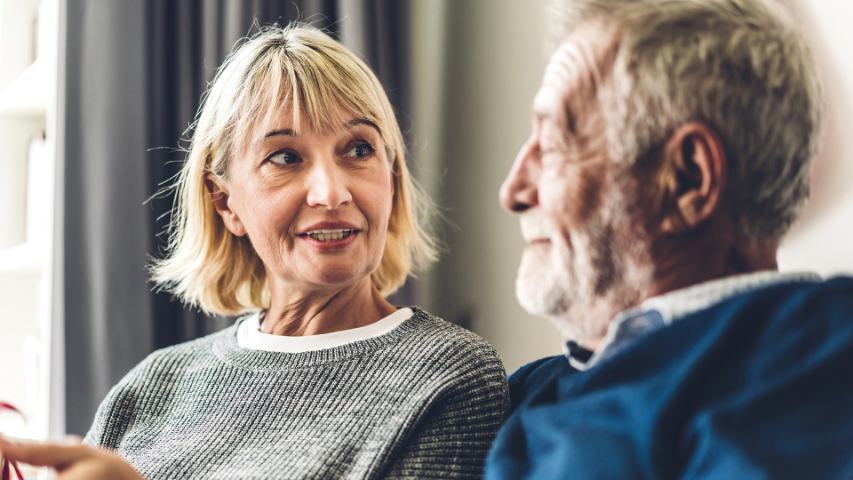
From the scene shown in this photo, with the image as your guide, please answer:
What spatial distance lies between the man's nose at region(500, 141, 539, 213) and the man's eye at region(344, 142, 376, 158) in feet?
1.15

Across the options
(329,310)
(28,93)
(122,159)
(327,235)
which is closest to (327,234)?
(327,235)

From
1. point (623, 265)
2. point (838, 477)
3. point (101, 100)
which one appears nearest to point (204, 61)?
point (101, 100)

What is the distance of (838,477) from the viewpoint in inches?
28.5

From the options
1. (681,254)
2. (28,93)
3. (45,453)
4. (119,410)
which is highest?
(28,93)

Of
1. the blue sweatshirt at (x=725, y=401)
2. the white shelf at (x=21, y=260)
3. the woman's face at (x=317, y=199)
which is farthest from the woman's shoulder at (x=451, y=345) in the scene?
the white shelf at (x=21, y=260)

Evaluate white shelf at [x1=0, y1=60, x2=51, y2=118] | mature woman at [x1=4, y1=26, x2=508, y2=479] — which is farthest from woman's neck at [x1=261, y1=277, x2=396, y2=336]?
white shelf at [x1=0, y1=60, x2=51, y2=118]

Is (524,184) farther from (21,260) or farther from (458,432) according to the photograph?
(21,260)

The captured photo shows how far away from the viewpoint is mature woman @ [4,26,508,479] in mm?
1073

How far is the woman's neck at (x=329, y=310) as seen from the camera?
4.14ft

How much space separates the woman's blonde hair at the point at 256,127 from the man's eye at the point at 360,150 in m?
0.03

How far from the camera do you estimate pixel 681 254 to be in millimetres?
856

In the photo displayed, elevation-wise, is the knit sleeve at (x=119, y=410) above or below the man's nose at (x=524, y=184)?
below

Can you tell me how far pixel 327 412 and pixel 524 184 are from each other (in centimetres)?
40

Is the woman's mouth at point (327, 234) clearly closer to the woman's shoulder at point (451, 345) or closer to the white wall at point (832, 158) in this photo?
the woman's shoulder at point (451, 345)
